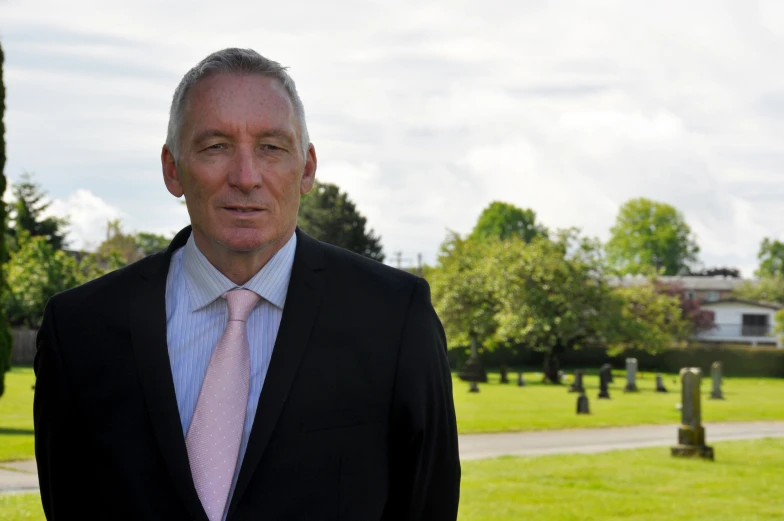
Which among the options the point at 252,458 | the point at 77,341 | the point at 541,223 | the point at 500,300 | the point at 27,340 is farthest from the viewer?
the point at 541,223

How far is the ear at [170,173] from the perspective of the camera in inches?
111

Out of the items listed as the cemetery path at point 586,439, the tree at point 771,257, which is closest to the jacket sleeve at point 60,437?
the cemetery path at point 586,439

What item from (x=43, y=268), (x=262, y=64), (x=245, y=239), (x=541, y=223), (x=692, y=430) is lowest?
(x=692, y=430)

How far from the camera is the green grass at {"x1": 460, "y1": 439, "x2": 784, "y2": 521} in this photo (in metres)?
11.0

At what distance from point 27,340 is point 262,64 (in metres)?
57.0

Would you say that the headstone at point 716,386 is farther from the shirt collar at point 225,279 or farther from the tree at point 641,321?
the shirt collar at point 225,279

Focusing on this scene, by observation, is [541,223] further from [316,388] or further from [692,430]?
[316,388]

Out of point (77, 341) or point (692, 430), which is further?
point (692, 430)

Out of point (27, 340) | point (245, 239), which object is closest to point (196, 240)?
point (245, 239)

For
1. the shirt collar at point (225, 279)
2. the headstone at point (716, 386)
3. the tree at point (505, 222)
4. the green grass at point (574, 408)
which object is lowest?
the green grass at point (574, 408)

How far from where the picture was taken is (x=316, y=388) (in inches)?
101

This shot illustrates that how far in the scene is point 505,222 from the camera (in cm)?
11125

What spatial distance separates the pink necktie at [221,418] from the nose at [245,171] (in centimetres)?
26

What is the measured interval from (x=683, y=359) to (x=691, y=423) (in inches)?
1944
